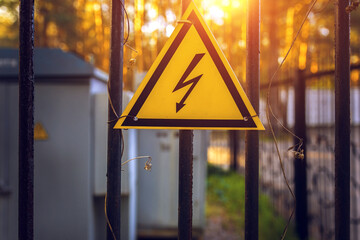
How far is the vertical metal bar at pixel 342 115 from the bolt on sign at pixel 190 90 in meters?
0.42

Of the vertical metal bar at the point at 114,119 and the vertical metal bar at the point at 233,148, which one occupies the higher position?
the vertical metal bar at the point at 114,119

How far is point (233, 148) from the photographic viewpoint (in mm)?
9805

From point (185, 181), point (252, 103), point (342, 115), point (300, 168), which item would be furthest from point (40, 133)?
point (300, 168)

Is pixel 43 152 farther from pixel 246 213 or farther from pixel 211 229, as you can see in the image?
pixel 211 229

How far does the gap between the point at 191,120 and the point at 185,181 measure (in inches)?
11.5

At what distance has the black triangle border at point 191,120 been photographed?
1.56 meters

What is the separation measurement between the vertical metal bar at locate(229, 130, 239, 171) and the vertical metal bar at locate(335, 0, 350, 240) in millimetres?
7756

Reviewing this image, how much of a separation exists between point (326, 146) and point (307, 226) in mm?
1007

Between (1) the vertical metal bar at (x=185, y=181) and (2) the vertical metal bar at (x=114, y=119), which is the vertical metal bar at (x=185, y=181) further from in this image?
(2) the vertical metal bar at (x=114, y=119)

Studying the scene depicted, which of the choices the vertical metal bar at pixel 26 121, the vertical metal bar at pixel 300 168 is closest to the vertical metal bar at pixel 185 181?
the vertical metal bar at pixel 26 121

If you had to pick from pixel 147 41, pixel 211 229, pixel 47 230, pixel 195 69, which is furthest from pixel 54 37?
pixel 195 69

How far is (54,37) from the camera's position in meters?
14.2

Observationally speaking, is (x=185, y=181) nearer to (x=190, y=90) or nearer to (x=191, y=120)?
(x=191, y=120)

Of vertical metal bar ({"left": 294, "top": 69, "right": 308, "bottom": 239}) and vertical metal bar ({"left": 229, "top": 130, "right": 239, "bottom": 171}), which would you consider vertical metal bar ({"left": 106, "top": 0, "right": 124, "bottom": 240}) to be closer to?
vertical metal bar ({"left": 294, "top": 69, "right": 308, "bottom": 239})
